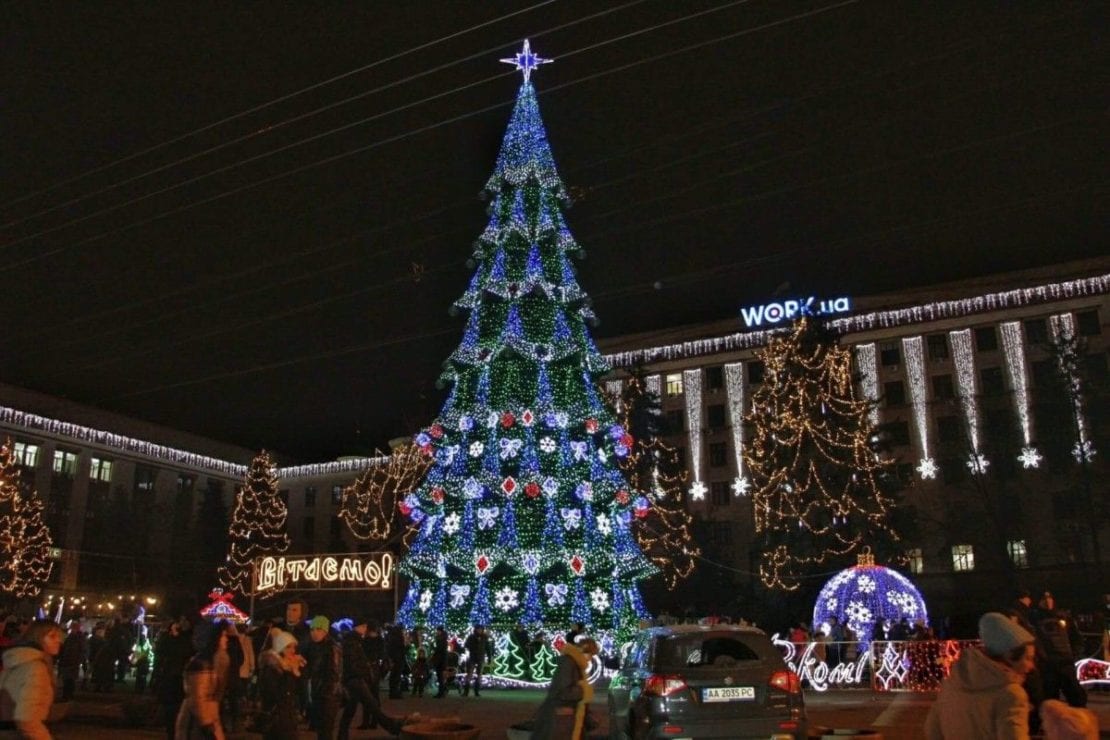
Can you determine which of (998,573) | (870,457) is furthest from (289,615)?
(998,573)

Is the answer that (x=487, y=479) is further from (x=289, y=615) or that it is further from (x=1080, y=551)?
(x=1080, y=551)

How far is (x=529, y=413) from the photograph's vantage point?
22.5m

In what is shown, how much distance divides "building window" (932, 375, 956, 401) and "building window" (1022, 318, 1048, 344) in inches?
196

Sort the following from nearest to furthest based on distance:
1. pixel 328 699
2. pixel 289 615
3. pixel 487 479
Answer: pixel 328 699 → pixel 289 615 → pixel 487 479

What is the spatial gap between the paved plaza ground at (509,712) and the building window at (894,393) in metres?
40.6

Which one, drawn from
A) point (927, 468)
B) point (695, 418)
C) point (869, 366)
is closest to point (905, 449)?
point (927, 468)

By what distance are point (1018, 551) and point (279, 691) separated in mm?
49431

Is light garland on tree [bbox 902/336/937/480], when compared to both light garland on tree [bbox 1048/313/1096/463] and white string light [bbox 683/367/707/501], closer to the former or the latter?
light garland on tree [bbox 1048/313/1096/463]

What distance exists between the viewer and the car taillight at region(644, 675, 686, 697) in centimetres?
923

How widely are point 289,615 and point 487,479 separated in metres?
10.7

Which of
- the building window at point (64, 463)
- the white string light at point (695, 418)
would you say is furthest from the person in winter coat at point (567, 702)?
the building window at point (64, 463)

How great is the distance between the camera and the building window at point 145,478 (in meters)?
73.6

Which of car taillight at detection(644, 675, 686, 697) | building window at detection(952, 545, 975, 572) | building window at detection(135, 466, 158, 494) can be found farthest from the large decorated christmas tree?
building window at detection(135, 466, 158, 494)

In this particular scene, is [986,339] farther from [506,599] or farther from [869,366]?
[506,599]
